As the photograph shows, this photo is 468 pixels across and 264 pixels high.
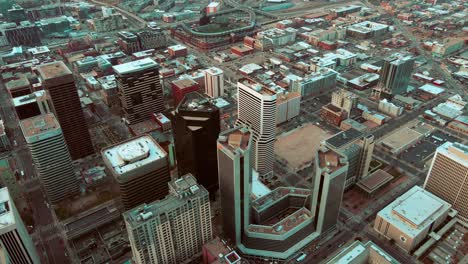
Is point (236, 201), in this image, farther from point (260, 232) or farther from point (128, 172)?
point (128, 172)

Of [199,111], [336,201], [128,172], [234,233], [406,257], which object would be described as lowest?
[406,257]

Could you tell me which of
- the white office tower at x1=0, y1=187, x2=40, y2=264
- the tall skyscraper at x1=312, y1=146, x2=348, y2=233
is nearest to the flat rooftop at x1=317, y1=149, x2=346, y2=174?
the tall skyscraper at x1=312, y1=146, x2=348, y2=233

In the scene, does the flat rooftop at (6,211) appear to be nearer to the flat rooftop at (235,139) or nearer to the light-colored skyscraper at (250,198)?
the light-colored skyscraper at (250,198)

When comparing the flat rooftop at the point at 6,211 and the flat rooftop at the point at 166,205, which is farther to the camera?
the flat rooftop at the point at 166,205

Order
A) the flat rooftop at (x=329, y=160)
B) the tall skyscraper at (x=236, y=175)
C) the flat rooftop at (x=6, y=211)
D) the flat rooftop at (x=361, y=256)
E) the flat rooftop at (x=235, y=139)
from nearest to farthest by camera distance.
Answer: the flat rooftop at (x=6, y=211) < the tall skyscraper at (x=236, y=175) < the flat rooftop at (x=361, y=256) < the flat rooftop at (x=235, y=139) < the flat rooftop at (x=329, y=160)

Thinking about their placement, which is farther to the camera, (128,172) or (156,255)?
(128,172)

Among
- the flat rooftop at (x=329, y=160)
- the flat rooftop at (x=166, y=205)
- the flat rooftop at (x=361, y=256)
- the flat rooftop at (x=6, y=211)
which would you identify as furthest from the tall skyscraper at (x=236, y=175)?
the flat rooftop at (x=6, y=211)

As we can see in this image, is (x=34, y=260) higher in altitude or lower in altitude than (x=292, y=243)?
higher

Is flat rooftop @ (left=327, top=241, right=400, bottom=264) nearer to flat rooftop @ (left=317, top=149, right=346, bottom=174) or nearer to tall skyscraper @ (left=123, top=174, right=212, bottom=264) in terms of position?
flat rooftop @ (left=317, top=149, right=346, bottom=174)

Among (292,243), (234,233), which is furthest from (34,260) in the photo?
(292,243)
